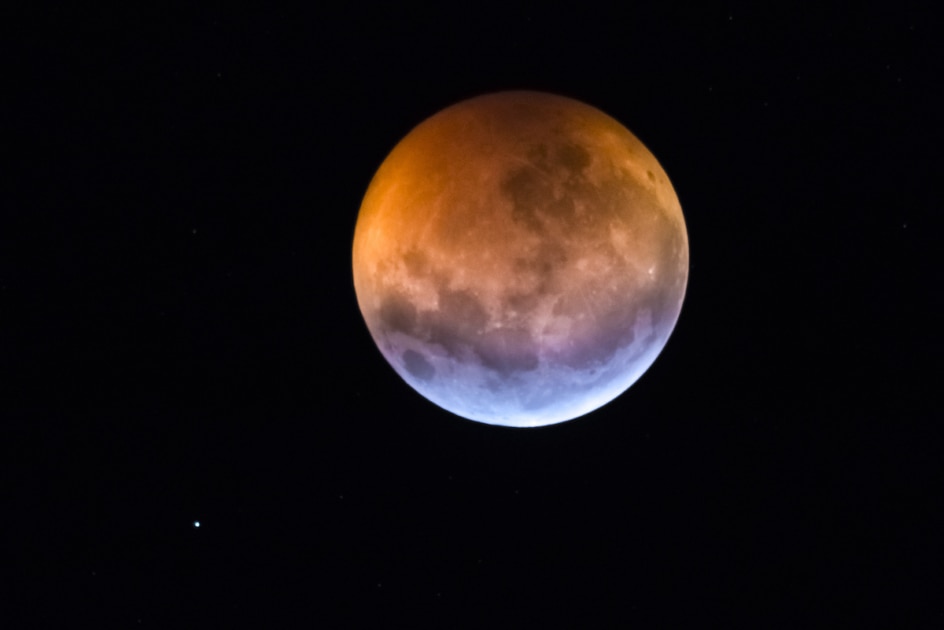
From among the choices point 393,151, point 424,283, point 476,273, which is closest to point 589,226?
point 476,273

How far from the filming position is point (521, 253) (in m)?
4.82

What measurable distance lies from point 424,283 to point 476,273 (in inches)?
17.0

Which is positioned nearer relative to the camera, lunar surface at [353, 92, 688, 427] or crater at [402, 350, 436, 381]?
lunar surface at [353, 92, 688, 427]

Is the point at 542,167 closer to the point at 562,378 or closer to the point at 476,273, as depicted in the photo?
the point at 476,273

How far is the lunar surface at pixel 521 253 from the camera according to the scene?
4.86m

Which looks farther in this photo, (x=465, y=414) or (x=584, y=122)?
(x=465, y=414)

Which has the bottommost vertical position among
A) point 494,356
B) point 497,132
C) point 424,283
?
point 494,356

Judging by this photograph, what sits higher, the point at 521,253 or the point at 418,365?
the point at 521,253

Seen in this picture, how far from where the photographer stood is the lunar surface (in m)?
4.86

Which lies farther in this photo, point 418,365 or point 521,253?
point 418,365

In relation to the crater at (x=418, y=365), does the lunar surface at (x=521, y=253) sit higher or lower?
higher

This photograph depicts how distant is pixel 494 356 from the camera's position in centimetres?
509

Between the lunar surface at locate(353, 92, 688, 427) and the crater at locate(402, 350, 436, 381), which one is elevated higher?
the lunar surface at locate(353, 92, 688, 427)

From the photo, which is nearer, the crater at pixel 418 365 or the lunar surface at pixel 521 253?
the lunar surface at pixel 521 253
